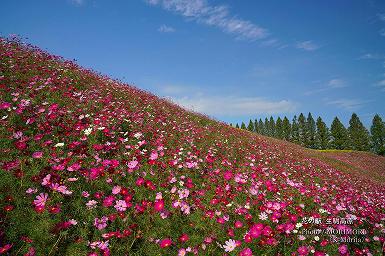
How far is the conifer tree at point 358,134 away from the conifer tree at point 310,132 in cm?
890

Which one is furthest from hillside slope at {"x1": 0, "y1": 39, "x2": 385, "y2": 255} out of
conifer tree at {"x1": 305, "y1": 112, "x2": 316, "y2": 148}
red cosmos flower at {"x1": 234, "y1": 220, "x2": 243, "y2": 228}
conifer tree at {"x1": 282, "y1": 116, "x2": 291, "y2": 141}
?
conifer tree at {"x1": 282, "y1": 116, "x2": 291, "y2": 141}

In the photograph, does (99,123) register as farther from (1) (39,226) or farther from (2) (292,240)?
(2) (292,240)

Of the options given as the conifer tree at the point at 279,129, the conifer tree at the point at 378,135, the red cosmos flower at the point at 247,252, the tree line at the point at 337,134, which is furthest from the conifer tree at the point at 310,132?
the red cosmos flower at the point at 247,252

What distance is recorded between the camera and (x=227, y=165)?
7.39m

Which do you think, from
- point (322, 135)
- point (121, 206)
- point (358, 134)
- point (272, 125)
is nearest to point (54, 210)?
point (121, 206)

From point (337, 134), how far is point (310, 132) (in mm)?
8148

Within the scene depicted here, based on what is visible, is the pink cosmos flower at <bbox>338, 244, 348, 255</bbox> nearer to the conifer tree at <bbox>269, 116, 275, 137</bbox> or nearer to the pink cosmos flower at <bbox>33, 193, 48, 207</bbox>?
the pink cosmos flower at <bbox>33, 193, 48, 207</bbox>

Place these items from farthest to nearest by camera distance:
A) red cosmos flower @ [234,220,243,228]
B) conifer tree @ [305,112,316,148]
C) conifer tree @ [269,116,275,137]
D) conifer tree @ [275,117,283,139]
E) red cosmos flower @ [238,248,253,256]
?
conifer tree @ [269,116,275,137] < conifer tree @ [275,117,283,139] < conifer tree @ [305,112,316,148] < red cosmos flower @ [234,220,243,228] < red cosmos flower @ [238,248,253,256]

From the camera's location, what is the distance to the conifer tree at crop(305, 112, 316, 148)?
7221 cm

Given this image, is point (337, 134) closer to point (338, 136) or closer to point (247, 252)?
point (338, 136)

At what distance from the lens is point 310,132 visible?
240 feet

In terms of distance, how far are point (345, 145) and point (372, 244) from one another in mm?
69315

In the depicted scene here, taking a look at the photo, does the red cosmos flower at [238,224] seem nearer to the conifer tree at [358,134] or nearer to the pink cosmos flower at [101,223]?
the pink cosmos flower at [101,223]

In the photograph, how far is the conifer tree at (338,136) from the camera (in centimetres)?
6481
